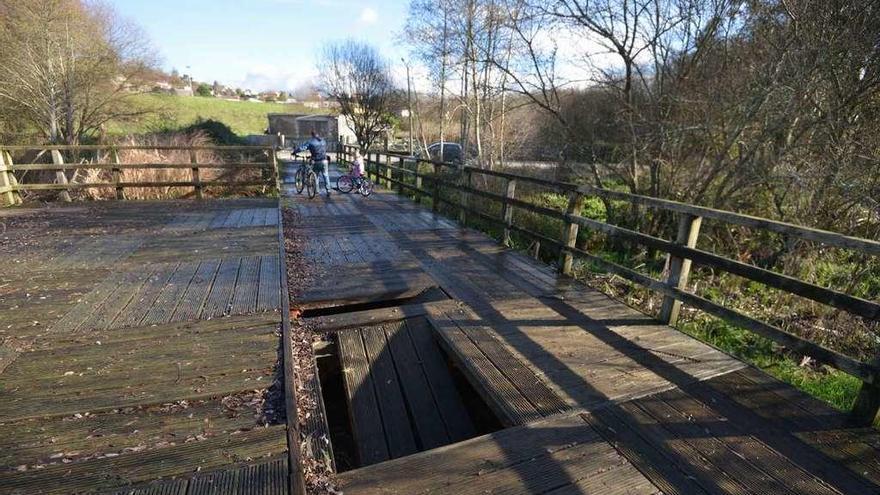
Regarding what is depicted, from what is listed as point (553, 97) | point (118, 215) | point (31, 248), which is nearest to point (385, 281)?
point (31, 248)

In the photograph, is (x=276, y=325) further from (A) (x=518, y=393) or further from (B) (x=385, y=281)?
(A) (x=518, y=393)

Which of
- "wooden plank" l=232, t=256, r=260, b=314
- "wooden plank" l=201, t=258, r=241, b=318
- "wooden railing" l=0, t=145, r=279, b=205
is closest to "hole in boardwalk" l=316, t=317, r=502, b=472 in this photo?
"wooden plank" l=232, t=256, r=260, b=314

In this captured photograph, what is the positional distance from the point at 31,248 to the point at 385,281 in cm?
508

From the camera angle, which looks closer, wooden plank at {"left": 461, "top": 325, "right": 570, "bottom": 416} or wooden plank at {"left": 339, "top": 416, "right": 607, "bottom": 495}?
wooden plank at {"left": 339, "top": 416, "right": 607, "bottom": 495}

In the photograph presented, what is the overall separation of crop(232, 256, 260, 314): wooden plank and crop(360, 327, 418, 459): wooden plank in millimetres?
1176

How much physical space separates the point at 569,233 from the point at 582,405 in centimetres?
267

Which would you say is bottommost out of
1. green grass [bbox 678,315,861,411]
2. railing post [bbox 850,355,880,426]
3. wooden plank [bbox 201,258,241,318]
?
green grass [bbox 678,315,861,411]

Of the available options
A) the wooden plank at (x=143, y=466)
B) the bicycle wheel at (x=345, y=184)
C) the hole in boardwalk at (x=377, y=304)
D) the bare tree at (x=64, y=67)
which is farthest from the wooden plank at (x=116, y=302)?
the bare tree at (x=64, y=67)

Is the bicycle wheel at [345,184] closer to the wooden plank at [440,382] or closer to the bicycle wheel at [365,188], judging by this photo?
the bicycle wheel at [365,188]

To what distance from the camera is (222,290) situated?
4578 millimetres

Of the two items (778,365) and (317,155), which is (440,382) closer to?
(778,365)

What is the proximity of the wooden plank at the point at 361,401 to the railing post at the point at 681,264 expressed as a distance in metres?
2.60

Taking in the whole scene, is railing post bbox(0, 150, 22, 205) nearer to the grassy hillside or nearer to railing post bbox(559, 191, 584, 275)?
railing post bbox(559, 191, 584, 275)

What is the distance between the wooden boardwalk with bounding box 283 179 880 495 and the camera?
7.29 ft
